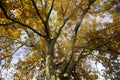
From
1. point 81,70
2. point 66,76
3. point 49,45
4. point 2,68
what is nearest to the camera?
point 66,76

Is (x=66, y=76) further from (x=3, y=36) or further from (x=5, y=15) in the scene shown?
(x=3, y=36)

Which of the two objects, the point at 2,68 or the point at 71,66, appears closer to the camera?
the point at 71,66

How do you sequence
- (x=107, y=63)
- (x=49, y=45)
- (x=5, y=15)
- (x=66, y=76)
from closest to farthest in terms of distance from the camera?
1. (x=5, y=15)
2. (x=66, y=76)
3. (x=49, y=45)
4. (x=107, y=63)

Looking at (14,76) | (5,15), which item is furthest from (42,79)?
(5,15)

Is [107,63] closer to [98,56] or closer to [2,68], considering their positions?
[98,56]

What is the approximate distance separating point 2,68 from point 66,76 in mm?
6542

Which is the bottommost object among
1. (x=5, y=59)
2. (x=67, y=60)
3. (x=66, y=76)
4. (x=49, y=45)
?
(x=66, y=76)

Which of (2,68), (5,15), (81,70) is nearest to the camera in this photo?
(5,15)

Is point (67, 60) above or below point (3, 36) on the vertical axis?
below

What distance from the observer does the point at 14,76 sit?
2289cm

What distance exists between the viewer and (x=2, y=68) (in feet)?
63.3

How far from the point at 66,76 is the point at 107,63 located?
7.08 meters

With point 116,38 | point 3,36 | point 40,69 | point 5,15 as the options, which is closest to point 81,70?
point 40,69

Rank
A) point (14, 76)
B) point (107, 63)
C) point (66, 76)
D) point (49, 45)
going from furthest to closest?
point (14, 76) → point (107, 63) → point (49, 45) → point (66, 76)
